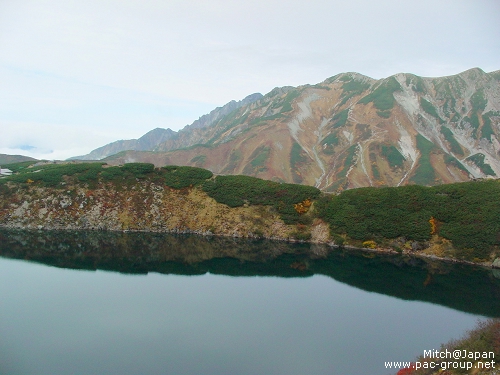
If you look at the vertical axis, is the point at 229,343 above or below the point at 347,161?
below

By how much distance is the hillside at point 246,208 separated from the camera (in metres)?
56.0

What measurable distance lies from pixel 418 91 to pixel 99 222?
184500 mm

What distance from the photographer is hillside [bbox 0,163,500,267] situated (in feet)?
184

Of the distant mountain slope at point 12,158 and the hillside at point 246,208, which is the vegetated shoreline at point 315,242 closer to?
the hillside at point 246,208

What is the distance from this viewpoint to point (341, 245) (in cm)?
6006

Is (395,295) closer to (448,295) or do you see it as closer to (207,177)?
(448,295)

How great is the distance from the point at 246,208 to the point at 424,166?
10422cm

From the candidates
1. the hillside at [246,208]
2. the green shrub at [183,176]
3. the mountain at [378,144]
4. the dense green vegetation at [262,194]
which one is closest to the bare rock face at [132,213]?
the hillside at [246,208]

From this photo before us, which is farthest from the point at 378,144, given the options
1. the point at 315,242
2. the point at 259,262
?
the point at 259,262

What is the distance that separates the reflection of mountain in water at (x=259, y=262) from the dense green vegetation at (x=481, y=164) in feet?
386

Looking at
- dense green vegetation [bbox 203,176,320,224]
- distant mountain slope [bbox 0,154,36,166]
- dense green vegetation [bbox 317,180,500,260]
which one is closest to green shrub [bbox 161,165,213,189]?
dense green vegetation [bbox 203,176,320,224]

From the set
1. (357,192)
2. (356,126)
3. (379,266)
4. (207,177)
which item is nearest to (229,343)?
(379,266)

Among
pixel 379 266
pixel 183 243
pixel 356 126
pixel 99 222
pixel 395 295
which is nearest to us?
pixel 395 295

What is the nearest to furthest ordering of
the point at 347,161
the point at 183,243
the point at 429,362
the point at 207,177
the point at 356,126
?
the point at 429,362
the point at 183,243
the point at 207,177
the point at 347,161
the point at 356,126
